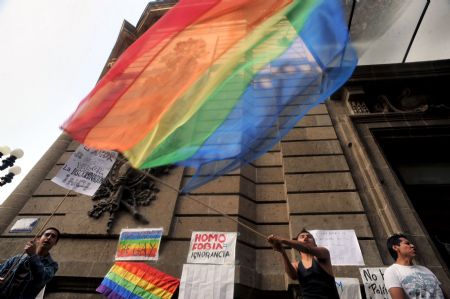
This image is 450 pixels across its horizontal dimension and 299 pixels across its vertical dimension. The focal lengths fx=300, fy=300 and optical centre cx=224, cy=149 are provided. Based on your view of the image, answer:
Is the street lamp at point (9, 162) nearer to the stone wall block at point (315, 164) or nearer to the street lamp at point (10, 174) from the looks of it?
the street lamp at point (10, 174)

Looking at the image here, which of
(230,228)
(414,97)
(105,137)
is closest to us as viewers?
(105,137)

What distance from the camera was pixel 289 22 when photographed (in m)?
4.05

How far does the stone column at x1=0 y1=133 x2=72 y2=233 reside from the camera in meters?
7.22

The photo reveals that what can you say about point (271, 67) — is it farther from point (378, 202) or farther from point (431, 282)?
point (378, 202)

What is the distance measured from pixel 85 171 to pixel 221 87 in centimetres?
299

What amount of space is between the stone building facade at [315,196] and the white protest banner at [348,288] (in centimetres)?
20

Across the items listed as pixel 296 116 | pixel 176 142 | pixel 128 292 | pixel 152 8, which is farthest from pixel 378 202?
pixel 152 8

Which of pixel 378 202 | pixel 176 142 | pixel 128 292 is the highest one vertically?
pixel 378 202

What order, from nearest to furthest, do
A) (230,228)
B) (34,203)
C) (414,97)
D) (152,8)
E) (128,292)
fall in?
(128,292)
(230,228)
(34,203)
(414,97)
(152,8)

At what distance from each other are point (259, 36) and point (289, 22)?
17.5 inches

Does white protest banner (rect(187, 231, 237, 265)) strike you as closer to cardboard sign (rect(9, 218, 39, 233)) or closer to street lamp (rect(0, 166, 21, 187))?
cardboard sign (rect(9, 218, 39, 233))

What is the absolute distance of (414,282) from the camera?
3568 millimetres

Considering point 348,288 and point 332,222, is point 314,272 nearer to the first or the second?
point 348,288

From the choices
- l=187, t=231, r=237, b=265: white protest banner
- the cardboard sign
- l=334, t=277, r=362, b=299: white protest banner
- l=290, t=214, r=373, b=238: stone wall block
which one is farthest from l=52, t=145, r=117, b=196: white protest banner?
l=334, t=277, r=362, b=299: white protest banner
